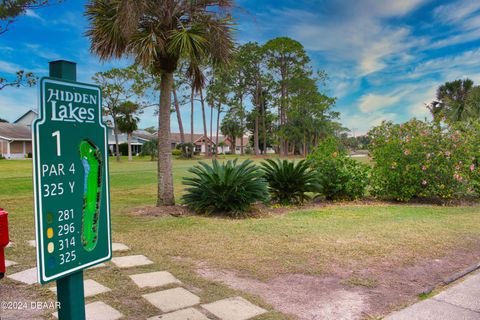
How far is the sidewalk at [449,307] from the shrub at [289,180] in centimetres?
542

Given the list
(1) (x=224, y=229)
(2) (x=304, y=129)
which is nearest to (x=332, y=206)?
(1) (x=224, y=229)

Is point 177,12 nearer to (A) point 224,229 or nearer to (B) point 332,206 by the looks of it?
(A) point 224,229

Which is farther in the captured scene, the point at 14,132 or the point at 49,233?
the point at 14,132

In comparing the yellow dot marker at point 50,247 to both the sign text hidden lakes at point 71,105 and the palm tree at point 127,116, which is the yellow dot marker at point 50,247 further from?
the palm tree at point 127,116

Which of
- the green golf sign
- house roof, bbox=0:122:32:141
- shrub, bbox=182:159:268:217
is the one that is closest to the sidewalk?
the green golf sign

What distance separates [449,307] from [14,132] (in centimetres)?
4938

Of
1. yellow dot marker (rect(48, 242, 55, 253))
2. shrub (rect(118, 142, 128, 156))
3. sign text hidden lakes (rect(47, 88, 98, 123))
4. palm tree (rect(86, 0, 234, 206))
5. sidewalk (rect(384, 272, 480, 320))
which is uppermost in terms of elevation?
palm tree (rect(86, 0, 234, 206))

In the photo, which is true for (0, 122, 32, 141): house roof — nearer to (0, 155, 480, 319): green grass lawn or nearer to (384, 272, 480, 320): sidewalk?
(0, 155, 480, 319): green grass lawn

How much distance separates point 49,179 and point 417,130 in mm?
9883

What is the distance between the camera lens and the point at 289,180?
9062 mm

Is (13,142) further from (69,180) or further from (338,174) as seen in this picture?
(69,180)

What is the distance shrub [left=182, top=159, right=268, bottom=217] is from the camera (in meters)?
7.53

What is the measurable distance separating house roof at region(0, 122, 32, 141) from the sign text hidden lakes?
45597mm

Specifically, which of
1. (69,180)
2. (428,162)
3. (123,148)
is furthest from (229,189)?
(123,148)
